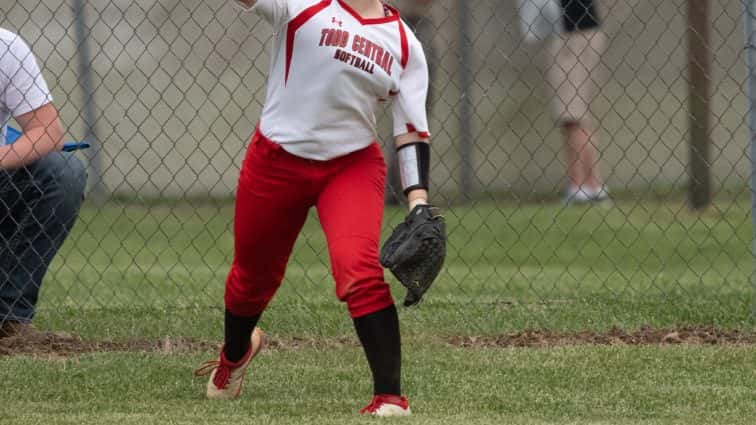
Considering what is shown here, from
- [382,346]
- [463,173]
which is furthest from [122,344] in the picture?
[463,173]

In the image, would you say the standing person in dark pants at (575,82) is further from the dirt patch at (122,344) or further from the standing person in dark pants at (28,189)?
the standing person in dark pants at (28,189)

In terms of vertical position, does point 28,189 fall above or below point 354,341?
above

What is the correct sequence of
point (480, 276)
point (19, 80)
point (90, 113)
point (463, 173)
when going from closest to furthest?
1. point (19, 80)
2. point (480, 276)
3. point (90, 113)
4. point (463, 173)

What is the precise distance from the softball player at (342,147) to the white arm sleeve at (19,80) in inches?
58.3

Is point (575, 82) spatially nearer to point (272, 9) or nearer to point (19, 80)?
point (19, 80)

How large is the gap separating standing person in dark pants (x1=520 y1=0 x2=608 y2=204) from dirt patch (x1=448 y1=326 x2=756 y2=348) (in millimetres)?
3773

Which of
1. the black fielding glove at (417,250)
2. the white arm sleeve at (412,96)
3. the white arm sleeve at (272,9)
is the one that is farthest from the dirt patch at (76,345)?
the white arm sleeve at (272,9)

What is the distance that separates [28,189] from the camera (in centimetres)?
596

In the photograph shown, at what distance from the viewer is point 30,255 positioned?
602 cm

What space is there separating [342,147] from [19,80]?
1.84m

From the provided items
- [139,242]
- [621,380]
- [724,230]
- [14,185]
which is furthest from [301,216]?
[724,230]

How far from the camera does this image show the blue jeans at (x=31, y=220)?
5.95 meters

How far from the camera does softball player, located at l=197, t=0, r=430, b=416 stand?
452 centimetres

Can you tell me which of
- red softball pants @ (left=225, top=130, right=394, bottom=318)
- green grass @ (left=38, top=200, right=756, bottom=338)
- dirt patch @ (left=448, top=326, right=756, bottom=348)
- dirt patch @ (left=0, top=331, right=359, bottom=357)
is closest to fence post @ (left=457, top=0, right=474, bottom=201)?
green grass @ (left=38, top=200, right=756, bottom=338)
